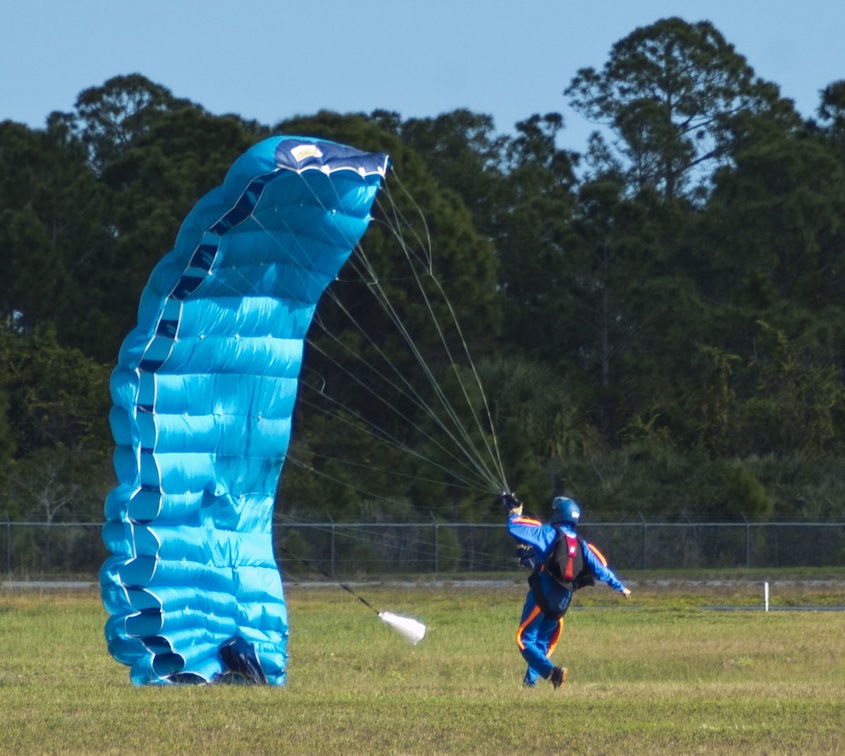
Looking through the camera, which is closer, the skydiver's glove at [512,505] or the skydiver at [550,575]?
the skydiver's glove at [512,505]

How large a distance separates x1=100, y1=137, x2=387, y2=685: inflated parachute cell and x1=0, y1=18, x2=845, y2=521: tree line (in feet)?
65.0

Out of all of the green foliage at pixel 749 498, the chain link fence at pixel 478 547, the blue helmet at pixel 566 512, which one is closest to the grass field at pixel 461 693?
the blue helmet at pixel 566 512

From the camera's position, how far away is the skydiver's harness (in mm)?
11578

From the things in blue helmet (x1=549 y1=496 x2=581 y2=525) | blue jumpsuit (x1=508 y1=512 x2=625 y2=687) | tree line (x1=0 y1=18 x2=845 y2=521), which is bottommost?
blue jumpsuit (x1=508 y1=512 x2=625 y2=687)

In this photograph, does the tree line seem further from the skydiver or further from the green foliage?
the skydiver

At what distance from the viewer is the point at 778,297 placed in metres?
41.0

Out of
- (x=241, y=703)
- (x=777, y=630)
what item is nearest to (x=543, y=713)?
(x=241, y=703)

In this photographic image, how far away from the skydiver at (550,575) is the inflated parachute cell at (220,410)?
2.20 m

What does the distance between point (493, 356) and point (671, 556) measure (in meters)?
10.2

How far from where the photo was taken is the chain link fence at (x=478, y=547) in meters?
31.9

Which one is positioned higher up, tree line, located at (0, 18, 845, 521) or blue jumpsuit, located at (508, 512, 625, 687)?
tree line, located at (0, 18, 845, 521)

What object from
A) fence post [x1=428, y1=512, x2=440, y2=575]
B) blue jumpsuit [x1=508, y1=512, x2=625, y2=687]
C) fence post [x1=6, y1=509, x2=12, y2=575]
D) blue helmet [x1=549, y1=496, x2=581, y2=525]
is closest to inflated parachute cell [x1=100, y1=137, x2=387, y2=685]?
blue jumpsuit [x1=508, y1=512, x2=625, y2=687]

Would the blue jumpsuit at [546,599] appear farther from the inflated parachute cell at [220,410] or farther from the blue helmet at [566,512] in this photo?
the inflated parachute cell at [220,410]

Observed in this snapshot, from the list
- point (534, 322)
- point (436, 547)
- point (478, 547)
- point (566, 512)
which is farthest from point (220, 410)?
point (534, 322)
